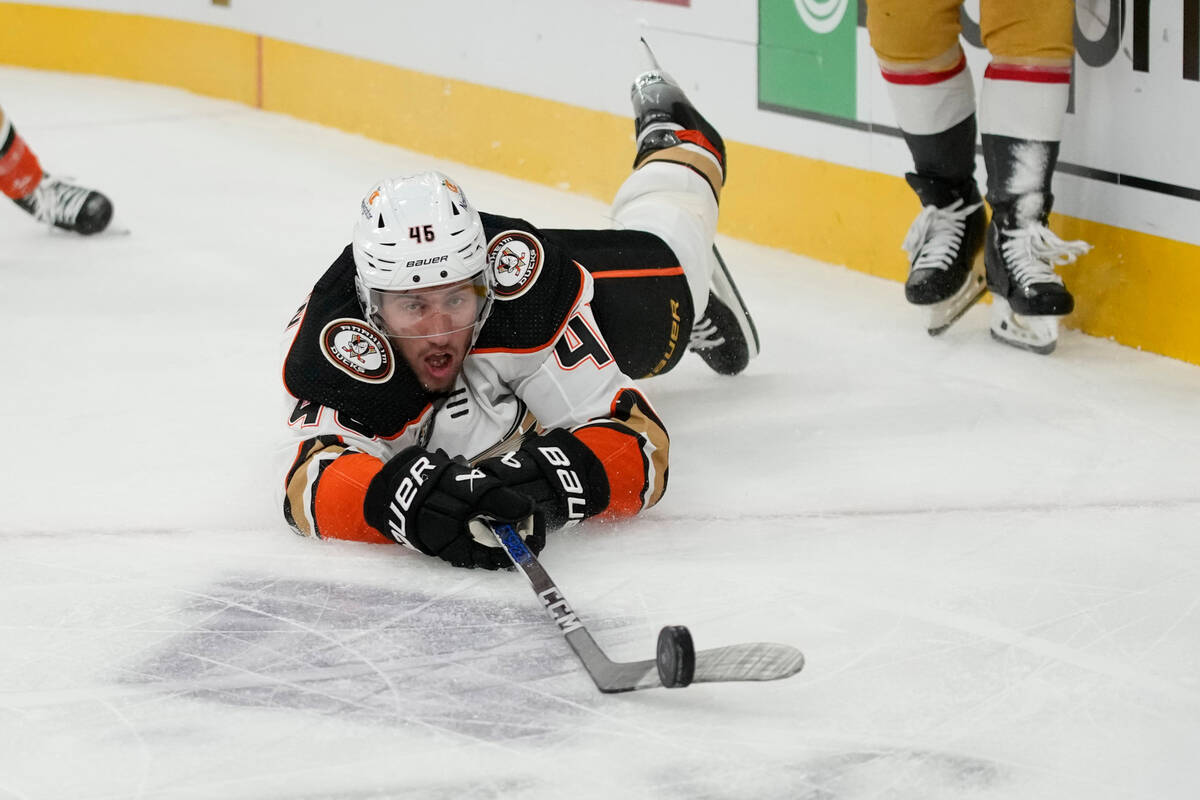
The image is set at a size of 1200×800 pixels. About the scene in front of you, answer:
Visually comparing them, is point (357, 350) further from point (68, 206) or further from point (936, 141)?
point (68, 206)

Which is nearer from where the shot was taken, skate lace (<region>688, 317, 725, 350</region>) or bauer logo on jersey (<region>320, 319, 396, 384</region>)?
bauer logo on jersey (<region>320, 319, 396, 384</region>)

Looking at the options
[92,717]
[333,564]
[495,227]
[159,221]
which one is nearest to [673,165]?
[495,227]

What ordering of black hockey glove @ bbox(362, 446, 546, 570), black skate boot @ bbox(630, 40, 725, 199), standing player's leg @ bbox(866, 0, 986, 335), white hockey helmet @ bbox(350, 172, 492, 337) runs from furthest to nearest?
standing player's leg @ bbox(866, 0, 986, 335), black skate boot @ bbox(630, 40, 725, 199), white hockey helmet @ bbox(350, 172, 492, 337), black hockey glove @ bbox(362, 446, 546, 570)

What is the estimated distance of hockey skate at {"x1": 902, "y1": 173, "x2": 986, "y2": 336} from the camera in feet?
10.8

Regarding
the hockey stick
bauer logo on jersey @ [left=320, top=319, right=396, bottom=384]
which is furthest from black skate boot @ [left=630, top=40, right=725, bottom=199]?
the hockey stick

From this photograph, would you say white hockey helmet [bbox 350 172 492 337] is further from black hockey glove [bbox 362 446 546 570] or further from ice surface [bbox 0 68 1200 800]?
ice surface [bbox 0 68 1200 800]

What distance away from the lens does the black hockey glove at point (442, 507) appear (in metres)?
2.06

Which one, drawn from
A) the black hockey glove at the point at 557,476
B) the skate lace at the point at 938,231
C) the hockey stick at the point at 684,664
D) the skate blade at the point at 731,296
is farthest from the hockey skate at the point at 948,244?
the hockey stick at the point at 684,664

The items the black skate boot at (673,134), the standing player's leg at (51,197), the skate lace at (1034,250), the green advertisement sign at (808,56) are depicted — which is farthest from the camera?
the standing player's leg at (51,197)

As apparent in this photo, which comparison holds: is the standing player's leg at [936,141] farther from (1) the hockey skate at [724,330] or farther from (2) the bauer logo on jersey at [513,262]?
(2) the bauer logo on jersey at [513,262]

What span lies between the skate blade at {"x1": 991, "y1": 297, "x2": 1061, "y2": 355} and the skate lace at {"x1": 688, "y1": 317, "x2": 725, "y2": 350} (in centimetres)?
59


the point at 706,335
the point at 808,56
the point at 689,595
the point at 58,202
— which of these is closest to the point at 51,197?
the point at 58,202

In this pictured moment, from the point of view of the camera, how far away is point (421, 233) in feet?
7.11

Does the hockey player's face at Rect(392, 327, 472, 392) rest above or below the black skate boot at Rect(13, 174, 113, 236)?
above
